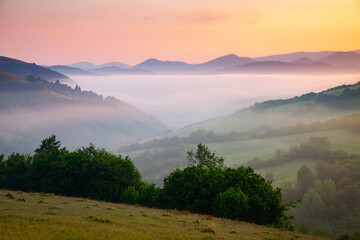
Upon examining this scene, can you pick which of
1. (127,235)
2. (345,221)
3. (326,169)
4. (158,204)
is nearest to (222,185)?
(158,204)

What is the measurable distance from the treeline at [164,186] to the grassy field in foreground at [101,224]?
9.42 m

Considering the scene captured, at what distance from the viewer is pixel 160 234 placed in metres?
25.5

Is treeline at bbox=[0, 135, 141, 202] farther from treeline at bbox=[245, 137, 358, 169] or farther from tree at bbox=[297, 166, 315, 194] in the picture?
treeline at bbox=[245, 137, 358, 169]

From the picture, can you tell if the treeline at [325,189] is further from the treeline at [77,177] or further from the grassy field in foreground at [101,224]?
the grassy field in foreground at [101,224]

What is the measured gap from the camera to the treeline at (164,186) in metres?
41.5

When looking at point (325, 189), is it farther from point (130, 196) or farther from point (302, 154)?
point (130, 196)

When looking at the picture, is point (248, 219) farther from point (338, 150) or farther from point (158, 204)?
point (338, 150)

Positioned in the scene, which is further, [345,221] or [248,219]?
[345,221]

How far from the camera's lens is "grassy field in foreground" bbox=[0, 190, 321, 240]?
23797 mm

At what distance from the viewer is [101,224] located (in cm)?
2714

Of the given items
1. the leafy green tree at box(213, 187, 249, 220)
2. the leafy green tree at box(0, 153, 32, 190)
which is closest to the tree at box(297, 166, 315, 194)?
the leafy green tree at box(213, 187, 249, 220)

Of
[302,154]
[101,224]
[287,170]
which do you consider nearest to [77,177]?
[101,224]

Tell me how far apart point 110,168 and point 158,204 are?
1646 cm

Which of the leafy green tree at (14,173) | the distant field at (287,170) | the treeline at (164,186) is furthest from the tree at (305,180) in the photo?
the leafy green tree at (14,173)
